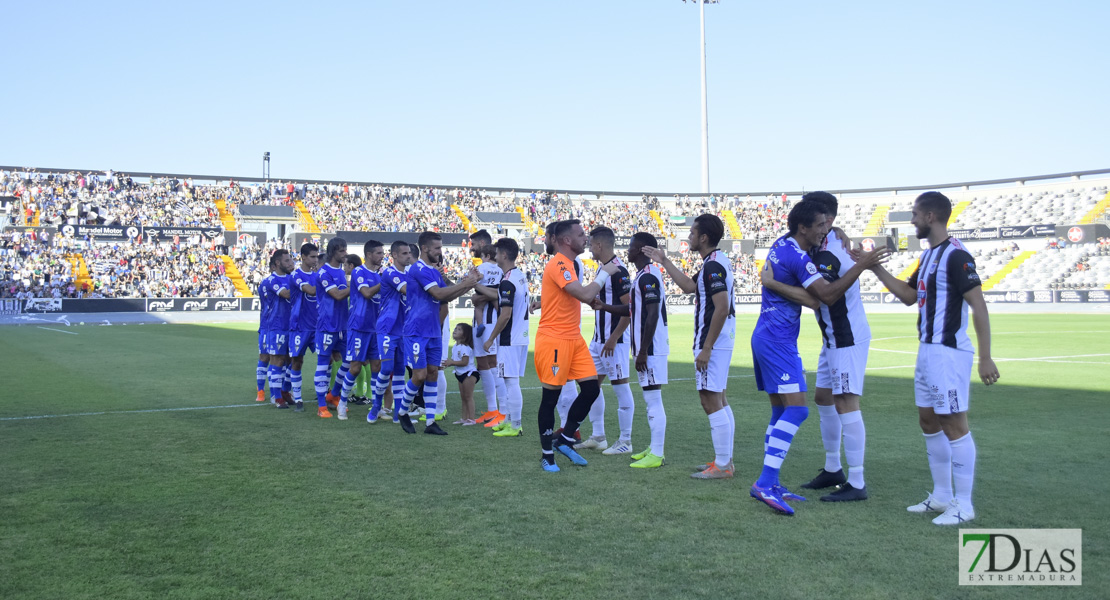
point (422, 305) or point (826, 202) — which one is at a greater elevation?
point (826, 202)

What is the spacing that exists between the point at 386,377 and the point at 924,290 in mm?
6126

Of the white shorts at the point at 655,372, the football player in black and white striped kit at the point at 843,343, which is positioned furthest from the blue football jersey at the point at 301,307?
the football player in black and white striped kit at the point at 843,343

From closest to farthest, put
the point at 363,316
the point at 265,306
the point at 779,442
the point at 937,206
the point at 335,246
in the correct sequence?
the point at 937,206 → the point at 779,442 → the point at 363,316 → the point at 335,246 → the point at 265,306

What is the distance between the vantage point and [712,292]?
6473 millimetres

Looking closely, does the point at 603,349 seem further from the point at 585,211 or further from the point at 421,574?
the point at 585,211

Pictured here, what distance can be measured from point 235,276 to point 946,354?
46981 millimetres

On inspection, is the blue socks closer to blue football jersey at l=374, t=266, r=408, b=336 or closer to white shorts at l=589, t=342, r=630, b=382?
white shorts at l=589, t=342, r=630, b=382

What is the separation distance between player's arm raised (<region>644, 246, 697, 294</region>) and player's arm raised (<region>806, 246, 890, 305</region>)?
102 cm

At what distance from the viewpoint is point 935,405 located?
17.7 feet

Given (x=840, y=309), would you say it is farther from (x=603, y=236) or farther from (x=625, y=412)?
(x=625, y=412)

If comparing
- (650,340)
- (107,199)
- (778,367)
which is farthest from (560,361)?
(107,199)

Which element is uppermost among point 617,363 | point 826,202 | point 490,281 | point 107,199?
point 107,199

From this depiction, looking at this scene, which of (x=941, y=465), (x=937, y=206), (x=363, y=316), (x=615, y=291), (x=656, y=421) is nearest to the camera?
(x=937, y=206)

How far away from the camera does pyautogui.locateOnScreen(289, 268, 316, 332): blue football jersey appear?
1146cm
